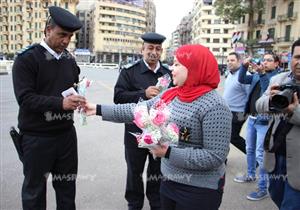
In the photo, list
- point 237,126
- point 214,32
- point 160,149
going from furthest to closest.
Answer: point 214,32, point 237,126, point 160,149

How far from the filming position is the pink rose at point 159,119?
77.5 inches

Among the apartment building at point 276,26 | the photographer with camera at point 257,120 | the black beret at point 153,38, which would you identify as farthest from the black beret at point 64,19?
the apartment building at point 276,26

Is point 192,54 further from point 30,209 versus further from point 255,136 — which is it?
point 255,136

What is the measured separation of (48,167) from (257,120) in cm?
281

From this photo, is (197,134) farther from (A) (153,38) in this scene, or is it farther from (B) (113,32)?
(B) (113,32)

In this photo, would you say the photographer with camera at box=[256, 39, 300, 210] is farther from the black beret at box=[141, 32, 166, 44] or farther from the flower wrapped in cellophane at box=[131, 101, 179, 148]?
the black beret at box=[141, 32, 166, 44]

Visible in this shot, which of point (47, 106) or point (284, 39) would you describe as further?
point (284, 39)

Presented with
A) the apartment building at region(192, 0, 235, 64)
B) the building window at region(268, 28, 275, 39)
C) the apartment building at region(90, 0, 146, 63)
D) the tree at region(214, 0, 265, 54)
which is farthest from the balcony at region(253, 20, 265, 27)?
the apartment building at region(90, 0, 146, 63)

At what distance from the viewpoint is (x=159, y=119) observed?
77.5 inches

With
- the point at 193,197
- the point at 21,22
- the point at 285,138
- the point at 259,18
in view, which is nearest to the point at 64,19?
the point at 193,197

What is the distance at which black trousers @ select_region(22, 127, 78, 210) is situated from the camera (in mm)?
2938

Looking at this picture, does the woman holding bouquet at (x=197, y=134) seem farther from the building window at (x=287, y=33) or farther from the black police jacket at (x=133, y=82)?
the building window at (x=287, y=33)

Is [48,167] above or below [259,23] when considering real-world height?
below

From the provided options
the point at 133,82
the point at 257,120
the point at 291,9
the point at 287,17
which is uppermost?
the point at 291,9
